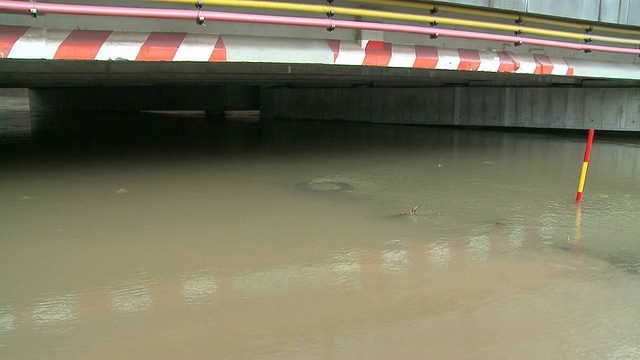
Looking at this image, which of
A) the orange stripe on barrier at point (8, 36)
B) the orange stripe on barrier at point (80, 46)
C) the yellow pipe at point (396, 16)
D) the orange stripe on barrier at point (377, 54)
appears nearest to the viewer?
the orange stripe on barrier at point (8, 36)

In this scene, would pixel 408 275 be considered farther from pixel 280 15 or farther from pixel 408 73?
pixel 408 73

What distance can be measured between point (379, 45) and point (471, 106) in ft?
29.4

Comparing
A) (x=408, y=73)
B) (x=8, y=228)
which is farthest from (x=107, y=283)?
(x=408, y=73)

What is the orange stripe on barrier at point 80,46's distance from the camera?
239 inches

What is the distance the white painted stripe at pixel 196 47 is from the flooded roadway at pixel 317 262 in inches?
69.2

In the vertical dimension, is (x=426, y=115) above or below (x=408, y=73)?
below

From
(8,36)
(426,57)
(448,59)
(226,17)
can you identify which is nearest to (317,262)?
(226,17)

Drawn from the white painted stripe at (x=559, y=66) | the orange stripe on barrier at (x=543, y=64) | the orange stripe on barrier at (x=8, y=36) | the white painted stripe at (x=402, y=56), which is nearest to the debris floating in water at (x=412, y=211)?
the white painted stripe at (x=402, y=56)

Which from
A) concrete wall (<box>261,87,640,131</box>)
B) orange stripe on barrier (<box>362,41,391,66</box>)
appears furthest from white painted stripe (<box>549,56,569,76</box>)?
concrete wall (<box>261,87,640,131</box>)

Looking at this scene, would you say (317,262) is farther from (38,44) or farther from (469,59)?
(469,59)

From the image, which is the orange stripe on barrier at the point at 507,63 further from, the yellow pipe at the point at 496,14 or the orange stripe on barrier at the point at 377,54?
the orange stripe on barrier at the point at 377,54

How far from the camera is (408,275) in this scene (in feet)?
12.9

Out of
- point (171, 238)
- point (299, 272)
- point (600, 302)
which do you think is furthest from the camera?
point (171, 238)

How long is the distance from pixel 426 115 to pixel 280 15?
1066 cm
